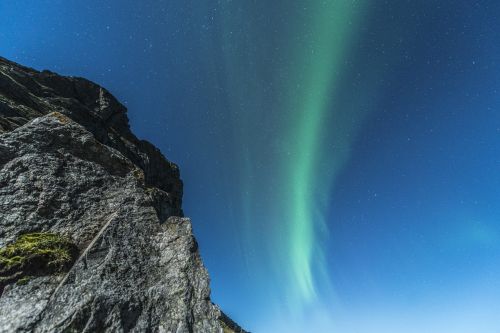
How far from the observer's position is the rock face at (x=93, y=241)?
280 inches

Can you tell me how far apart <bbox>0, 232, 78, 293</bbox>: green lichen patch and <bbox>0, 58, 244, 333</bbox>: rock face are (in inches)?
7.1

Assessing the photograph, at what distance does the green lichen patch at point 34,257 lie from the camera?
24.2ft

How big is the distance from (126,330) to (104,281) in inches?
60.8

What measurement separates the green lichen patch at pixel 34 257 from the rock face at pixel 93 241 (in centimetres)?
18

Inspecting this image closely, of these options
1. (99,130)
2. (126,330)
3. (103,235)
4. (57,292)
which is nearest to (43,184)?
(103,235)

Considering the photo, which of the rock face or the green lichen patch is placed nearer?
the rock face

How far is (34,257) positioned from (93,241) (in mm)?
1680

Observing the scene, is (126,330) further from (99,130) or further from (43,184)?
(99,130)

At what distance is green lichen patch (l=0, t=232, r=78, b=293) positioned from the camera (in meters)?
7.38

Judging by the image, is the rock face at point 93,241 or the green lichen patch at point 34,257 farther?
the green lichen patch at point 34,257

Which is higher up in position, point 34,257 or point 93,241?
point 93,241

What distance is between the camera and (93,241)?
364 inches

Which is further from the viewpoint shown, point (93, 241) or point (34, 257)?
point (93, 241)

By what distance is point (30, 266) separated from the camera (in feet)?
25.1
